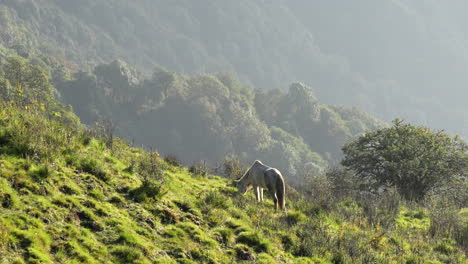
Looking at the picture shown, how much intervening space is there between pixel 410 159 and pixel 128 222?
2207 centimetres

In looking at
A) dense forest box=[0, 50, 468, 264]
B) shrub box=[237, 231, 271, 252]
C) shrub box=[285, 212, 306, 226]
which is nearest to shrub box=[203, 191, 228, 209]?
dense forest box=[0, 50, 468, 264]

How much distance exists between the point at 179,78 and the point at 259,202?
115 metres

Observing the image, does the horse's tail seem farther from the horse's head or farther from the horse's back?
the horse's head

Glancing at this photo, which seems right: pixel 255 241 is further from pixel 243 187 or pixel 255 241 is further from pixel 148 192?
pixel 243 187

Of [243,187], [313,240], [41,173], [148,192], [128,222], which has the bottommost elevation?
[313,240]

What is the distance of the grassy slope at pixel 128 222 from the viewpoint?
7594 mm

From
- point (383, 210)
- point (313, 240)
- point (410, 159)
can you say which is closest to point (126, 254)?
point (313, 240)

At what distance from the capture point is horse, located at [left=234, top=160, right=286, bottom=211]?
1378 cm

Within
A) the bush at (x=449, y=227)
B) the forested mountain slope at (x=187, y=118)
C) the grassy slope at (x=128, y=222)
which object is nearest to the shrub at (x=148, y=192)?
the grassy slope at (x=128, y=222)

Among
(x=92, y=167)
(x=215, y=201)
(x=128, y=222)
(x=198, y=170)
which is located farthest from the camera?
(x=198, y=170)

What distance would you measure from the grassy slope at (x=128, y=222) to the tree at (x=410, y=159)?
1213 cm

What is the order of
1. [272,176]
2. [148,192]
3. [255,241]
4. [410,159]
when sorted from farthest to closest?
[410,159] → [272,176] → [148,192] → [255,241]

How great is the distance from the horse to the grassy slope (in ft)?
1.95

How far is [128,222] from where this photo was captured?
9.04 m
